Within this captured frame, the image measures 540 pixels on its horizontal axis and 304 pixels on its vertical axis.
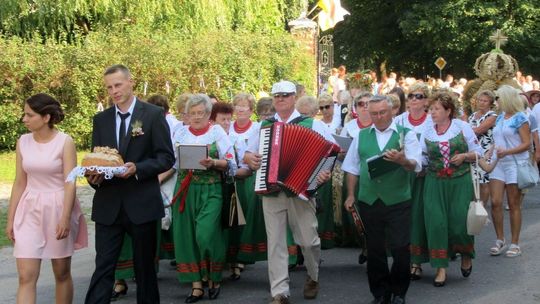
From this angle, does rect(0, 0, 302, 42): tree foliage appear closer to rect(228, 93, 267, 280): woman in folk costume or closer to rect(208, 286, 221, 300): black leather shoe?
rect(228, 93, 267, 280): woman in folk costume

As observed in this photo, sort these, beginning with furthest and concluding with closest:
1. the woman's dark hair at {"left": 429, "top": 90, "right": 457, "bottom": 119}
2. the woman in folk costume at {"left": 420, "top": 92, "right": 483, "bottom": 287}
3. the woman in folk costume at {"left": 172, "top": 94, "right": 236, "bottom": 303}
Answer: the woman's dark hair at {"left": 429, "top": 90, "right": 457, "bottom": 119} → the woman in folk costume at {"left": 420, "top": 92, "right": 483, "bottom": 287} → the woman in folk costume at {"left": 172, "top": 94, "right": 236, "bottom": 303}

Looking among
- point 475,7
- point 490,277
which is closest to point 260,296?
point 490,277

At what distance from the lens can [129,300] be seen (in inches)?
327

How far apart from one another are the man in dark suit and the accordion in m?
1.22

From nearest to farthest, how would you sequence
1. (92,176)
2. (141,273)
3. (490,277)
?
(92,176) → (141,273) → (490,277)

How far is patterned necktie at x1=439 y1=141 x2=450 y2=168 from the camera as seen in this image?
8.72m

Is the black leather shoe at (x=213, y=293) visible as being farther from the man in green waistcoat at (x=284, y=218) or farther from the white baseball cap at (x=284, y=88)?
the white baseball cap at (x=284, y=88)

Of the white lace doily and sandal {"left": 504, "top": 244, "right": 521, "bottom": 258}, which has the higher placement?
the white lace doily

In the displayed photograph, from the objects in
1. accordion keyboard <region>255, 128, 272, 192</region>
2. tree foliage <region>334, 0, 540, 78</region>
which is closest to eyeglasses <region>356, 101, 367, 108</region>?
accordion keyboard <region>255, 128, 272, 192</region>

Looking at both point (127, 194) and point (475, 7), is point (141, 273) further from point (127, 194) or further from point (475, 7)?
point (475, 7)

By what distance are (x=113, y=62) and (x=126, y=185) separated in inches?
590

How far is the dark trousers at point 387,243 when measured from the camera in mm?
7617

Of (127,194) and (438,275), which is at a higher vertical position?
(127,194)

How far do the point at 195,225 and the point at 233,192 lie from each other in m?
0.48
